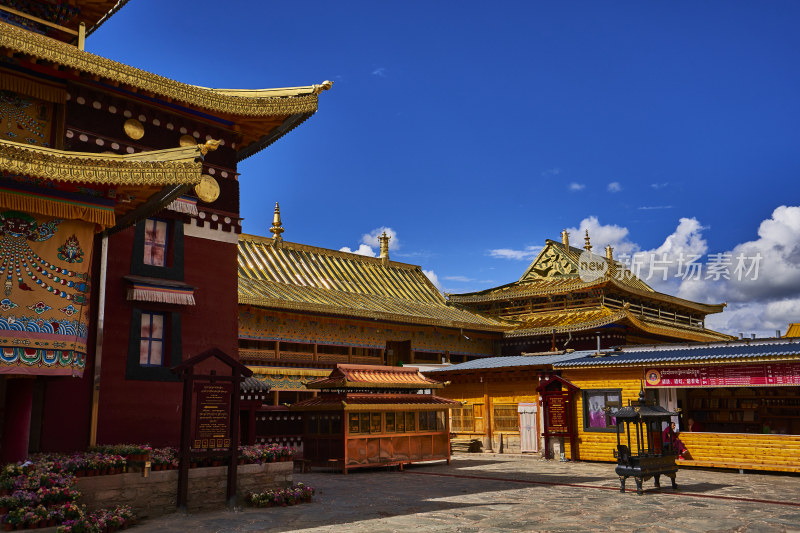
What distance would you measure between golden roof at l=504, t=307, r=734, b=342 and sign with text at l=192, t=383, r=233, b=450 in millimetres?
21457

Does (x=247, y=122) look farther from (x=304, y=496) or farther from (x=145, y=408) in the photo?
(x=304, y=496)

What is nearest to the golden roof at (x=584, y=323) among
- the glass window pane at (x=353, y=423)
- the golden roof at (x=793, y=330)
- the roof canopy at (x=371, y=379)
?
the golden roof at (x=793, y=330)

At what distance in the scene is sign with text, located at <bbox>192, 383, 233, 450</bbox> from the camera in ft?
38.8

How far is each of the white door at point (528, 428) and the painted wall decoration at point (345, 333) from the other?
779 cm

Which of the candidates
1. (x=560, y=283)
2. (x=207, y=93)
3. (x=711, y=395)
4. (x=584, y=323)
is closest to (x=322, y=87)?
(x=207, y=93)

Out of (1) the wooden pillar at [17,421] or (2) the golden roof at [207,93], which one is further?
(2) the golden roof at [207,93]

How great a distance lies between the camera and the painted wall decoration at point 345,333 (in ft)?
84.4

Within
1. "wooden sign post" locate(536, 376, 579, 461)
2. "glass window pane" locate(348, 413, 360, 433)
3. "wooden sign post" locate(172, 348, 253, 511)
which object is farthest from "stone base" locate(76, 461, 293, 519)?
"wooden sign post" locate(536, 376, 579, 461)

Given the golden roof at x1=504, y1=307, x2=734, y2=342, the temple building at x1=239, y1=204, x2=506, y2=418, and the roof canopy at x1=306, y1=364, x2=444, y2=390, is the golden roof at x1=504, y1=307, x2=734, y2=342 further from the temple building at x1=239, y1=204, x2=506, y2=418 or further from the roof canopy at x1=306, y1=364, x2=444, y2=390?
the roof canopy at x1=306, y1=364, x2=444, y2=390

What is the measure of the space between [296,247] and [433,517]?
2328cm

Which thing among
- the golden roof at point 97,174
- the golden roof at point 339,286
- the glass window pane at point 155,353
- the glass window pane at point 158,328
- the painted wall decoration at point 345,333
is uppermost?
the golden roof at point 339,286

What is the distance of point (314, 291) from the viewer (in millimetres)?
29641

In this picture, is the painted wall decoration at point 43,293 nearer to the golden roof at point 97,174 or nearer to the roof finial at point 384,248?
the golden roof at point 97,174

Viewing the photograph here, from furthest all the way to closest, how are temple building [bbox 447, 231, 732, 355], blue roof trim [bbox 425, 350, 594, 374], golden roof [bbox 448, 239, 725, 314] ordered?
1. golden roof [bbox 448, 239, 725, 314]
2. temple building [bbox 447, 231, 732, 355]
3. blue roof trim [bbox 425, 350, 594, 374]
